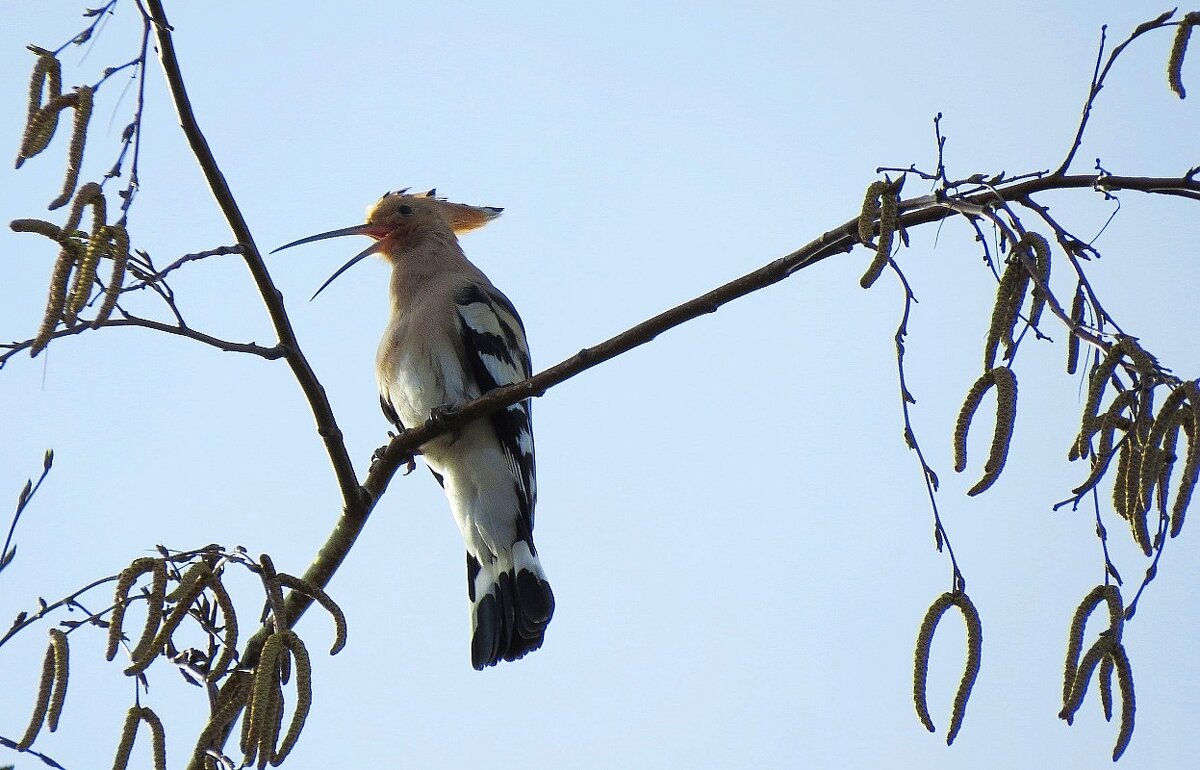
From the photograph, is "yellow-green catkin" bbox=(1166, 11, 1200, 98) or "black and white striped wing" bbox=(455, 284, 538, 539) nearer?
"yellow-green catkin" bbox=(1166, 11, 1200, 98)

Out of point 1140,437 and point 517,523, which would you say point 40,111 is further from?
point 517,523

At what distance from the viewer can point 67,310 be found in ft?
6.64

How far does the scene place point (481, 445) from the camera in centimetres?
414

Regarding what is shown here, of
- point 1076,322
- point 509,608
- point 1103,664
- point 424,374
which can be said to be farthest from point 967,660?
point 424,374

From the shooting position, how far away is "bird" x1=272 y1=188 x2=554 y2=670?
3963mm

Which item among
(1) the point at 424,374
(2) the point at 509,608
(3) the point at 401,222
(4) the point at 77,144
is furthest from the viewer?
(3) the point at 401,222

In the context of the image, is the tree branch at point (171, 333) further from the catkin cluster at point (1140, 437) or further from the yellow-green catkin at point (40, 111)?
the catkin cluster at point (1140, 437)

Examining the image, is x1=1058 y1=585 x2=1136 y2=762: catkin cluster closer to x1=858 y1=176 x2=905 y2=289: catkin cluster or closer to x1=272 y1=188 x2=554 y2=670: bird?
x1=858 y1=176 x2=905 y2=289: catkin cluster

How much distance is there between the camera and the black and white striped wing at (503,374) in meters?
4.12

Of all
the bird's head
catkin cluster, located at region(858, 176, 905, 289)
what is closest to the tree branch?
catkin cluster, located at region(858, 176, 905, 289)

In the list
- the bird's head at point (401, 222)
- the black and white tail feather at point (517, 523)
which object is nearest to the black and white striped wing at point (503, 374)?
the black and white tail feather at point (517, 523)

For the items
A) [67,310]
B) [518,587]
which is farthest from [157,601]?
[518,587]

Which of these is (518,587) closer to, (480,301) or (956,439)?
(480,301)

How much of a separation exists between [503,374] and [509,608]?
2.27ft
